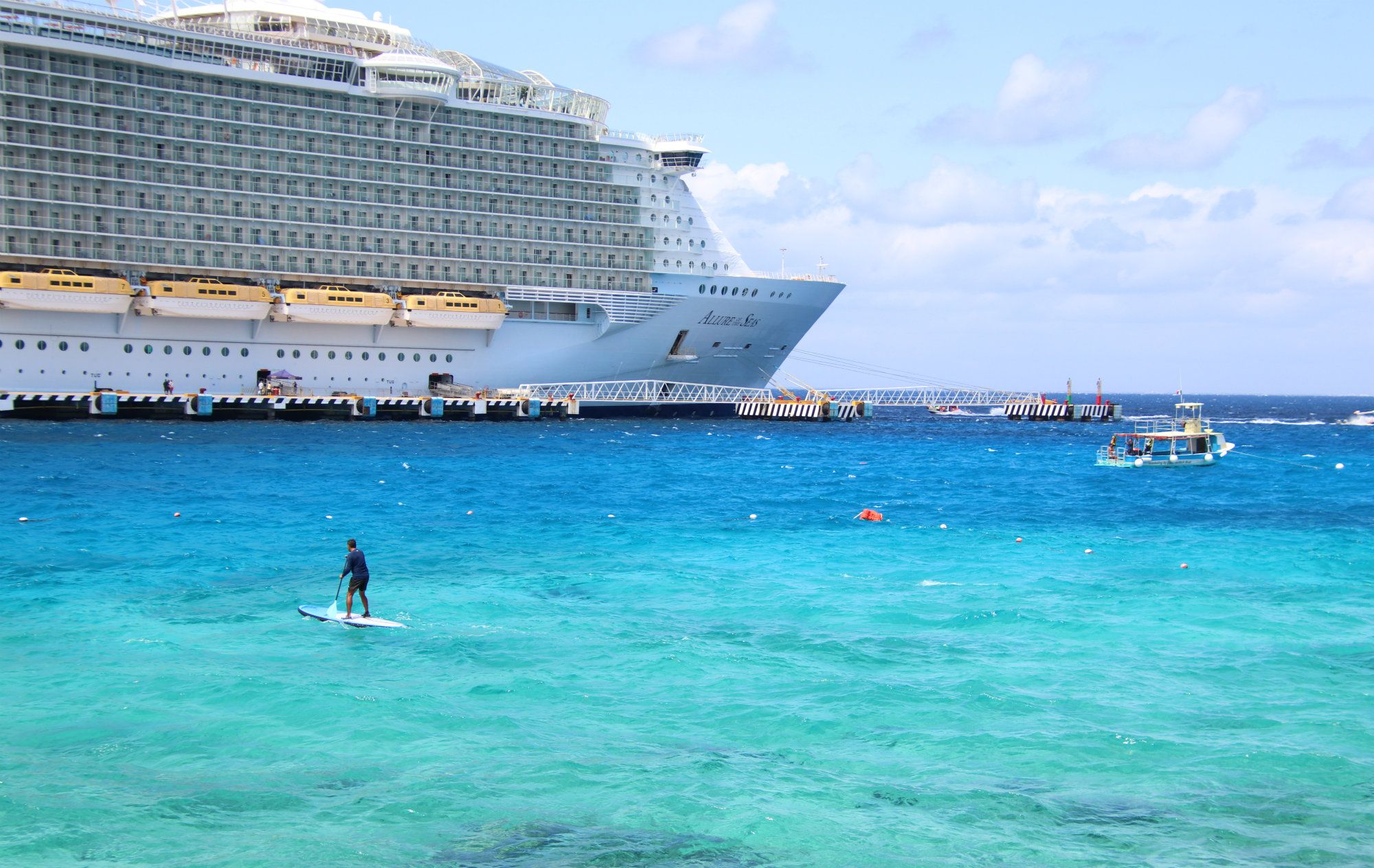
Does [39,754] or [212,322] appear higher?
[212,322]

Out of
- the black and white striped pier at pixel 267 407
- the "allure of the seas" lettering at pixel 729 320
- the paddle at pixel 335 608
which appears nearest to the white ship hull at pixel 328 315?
the black and white striped pier at pixel 267 407

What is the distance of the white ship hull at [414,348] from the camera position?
222 ft

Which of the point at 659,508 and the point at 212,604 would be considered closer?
the point at 212,604

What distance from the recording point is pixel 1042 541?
108 ft

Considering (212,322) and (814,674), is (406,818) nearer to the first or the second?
(814,674)

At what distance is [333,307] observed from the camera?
Answer: 7281 centimetres

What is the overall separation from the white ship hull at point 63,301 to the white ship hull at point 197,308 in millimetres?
1208

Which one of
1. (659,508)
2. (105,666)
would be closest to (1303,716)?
(105,666)

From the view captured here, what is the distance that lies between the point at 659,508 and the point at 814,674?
20324 millimetres

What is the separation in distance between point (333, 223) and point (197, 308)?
41.0 ft

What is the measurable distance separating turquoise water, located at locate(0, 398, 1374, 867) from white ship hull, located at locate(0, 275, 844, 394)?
3429 cm

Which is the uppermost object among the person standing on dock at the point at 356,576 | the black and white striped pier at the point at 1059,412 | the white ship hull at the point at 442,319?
the white ship hull at the point at 442,319

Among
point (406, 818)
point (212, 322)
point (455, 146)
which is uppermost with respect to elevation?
point (455, 146)

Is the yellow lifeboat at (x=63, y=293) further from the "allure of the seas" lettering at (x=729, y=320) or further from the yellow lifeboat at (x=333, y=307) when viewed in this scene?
the "allure of the seas" lettering at (x=729, y=320)
